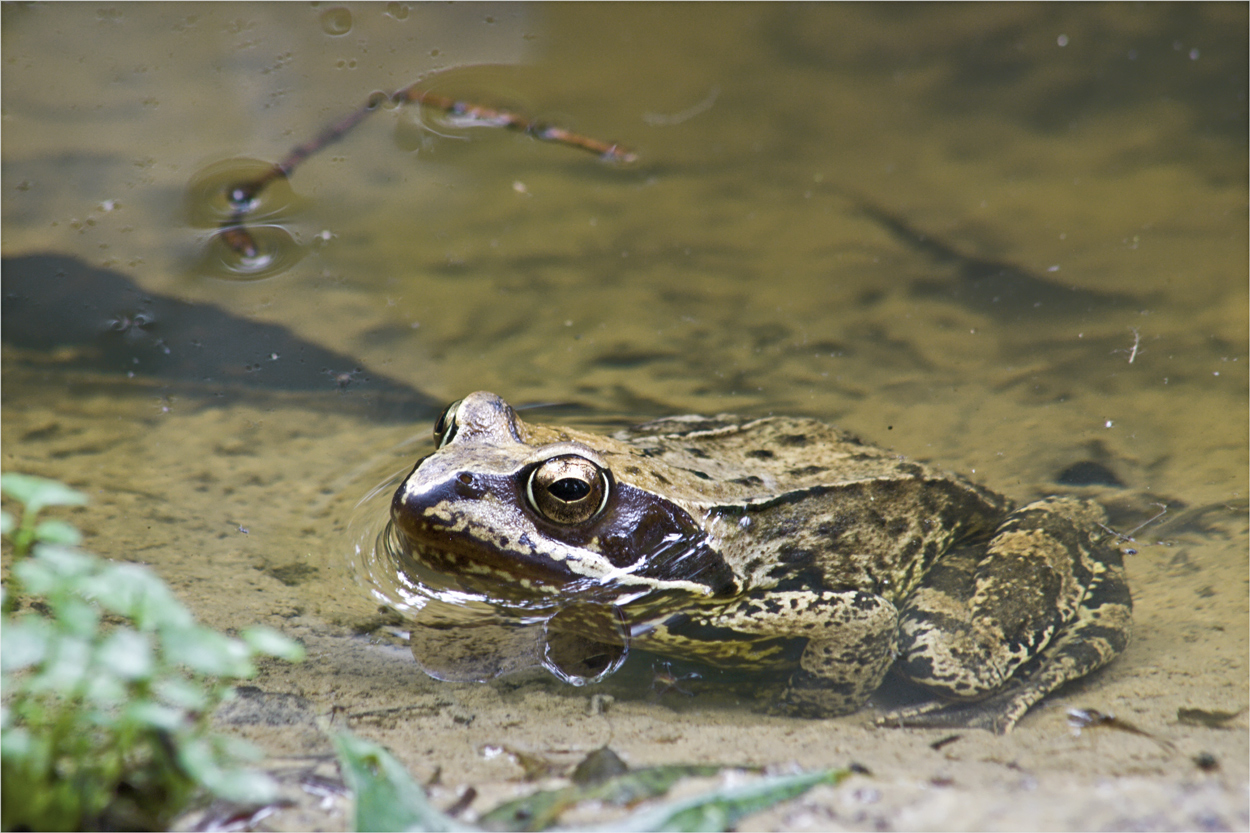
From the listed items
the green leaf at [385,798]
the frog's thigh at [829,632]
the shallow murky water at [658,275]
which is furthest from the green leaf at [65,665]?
the frog's thigh at [829,632]

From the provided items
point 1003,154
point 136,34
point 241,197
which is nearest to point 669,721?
point 241,197

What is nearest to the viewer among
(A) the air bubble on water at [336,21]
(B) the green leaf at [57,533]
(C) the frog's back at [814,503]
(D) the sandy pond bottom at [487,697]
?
(B) the green leaf at [57,533]

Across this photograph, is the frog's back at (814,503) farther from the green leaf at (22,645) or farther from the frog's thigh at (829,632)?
the green leaf at (22,645)

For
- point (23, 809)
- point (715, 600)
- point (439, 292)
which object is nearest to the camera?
point (23, 809)

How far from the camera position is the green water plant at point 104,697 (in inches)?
53.6

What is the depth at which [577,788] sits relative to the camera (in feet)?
5.94

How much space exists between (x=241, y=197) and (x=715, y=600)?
3.53 m

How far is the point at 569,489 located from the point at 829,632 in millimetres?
1161

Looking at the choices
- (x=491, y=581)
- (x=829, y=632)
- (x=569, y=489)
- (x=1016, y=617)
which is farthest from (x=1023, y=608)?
(x=491, y=581)

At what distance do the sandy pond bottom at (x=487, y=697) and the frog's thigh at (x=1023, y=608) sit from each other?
12 cm

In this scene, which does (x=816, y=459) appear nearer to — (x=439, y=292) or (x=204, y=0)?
(x=439, y=292)

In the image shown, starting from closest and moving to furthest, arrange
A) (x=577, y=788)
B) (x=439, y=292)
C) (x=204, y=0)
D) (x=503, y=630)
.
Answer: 1. (x=577, y=788)
2. (x=503, y=630)
3. (x=439, y=292)
4. (x=204, y=0)

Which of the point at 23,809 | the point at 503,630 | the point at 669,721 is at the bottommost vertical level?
the point at 503,630

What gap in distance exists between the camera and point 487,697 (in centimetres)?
266
